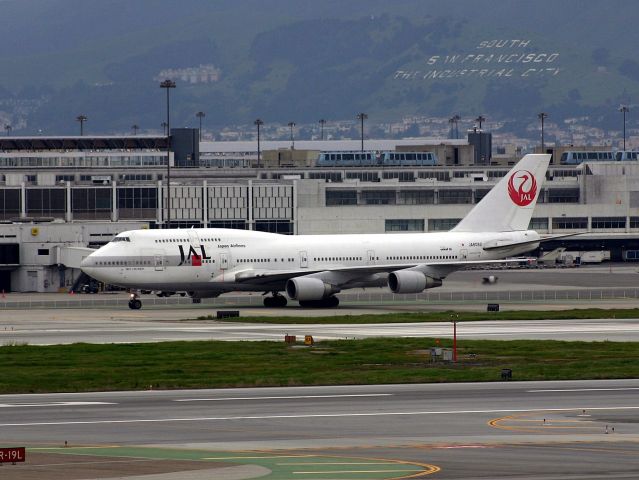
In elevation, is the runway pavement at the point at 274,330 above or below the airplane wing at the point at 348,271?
below

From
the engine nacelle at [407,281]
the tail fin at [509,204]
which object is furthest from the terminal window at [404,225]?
the engine nacelle at [407,281]

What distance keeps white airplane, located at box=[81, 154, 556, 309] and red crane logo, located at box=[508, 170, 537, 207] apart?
3528 millimetres

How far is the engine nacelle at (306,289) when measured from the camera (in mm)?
87938

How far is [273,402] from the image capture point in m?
42.9

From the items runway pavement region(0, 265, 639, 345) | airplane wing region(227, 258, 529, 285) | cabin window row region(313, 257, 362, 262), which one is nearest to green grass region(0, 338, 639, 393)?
runway pavement region(0, 265, 639, 345)

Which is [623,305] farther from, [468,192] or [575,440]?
[468,192]

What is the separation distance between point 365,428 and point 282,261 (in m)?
54.0

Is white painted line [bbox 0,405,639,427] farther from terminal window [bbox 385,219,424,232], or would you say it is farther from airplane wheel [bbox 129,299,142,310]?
terminal window [bbox 385,219,424,232]

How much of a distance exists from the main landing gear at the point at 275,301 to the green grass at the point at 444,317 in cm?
1126

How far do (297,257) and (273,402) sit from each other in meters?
48.4

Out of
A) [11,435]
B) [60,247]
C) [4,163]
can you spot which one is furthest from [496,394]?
[4,163]

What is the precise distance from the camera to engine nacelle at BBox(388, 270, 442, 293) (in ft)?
Result: 291

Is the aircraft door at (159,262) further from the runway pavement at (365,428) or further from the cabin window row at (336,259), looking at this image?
the runway pavement at (365,428)

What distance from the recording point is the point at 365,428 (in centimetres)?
3709
